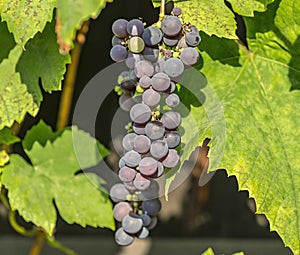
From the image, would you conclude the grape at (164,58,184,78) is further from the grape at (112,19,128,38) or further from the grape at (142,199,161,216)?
the grape at (142,199,161,216)

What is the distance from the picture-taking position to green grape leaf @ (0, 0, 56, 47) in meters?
0.75

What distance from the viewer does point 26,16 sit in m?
0.75

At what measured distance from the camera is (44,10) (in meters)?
0.75

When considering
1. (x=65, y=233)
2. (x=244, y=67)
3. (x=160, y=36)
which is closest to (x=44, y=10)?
(x=160, y=36)

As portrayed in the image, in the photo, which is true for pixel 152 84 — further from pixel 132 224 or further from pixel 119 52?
pixel 132 224

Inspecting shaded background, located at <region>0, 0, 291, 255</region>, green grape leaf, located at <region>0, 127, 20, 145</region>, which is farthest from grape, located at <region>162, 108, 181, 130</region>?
shaded background, located at <region>0, 0, 291, 255</region>

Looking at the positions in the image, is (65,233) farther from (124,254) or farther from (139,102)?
(139,102)

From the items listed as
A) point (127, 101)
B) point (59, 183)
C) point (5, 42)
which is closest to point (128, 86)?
point (127, 101)

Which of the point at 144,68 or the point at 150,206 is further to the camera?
the point at 150,206

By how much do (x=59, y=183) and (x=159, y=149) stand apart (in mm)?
417

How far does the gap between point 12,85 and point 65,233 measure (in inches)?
47.2

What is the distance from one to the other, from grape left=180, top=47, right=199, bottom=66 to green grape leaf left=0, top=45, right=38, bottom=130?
0.89ft

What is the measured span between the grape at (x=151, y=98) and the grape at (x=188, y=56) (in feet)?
0.16

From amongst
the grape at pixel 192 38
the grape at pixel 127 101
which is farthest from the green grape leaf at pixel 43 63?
the grape at pixel 192 38
